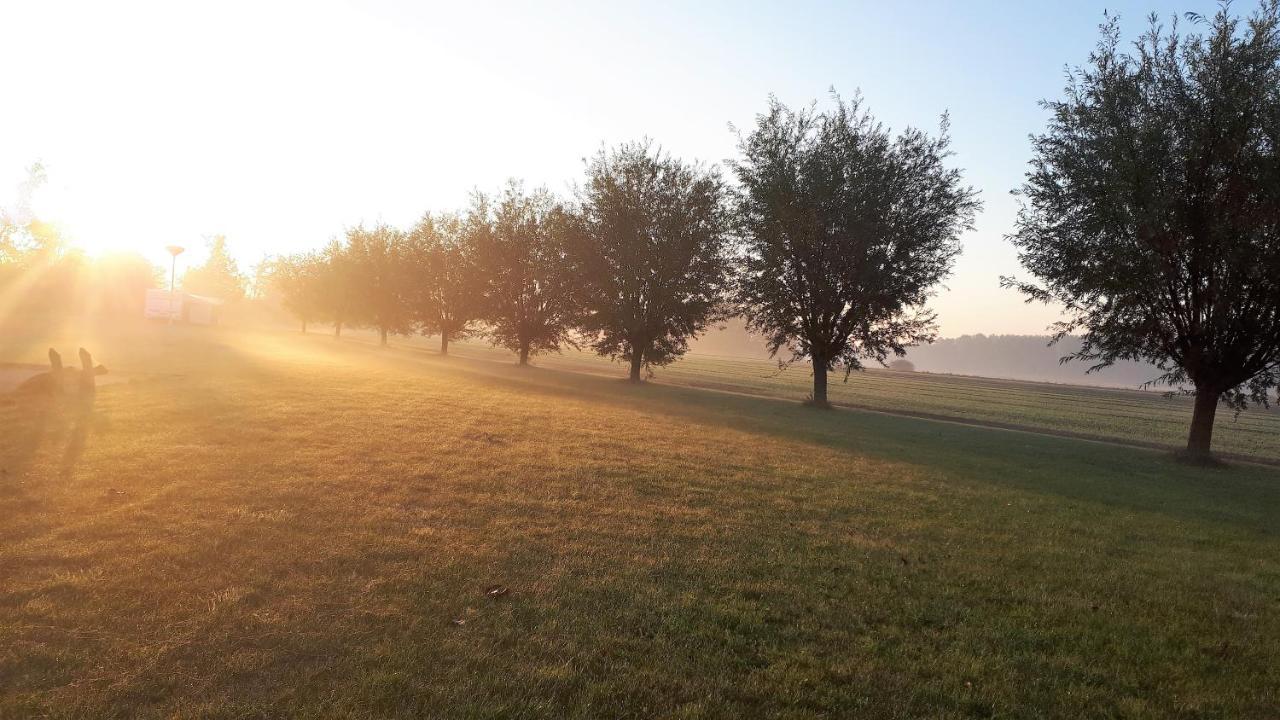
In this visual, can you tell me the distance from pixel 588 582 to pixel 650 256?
27657mm

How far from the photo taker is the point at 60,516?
23.6 ft

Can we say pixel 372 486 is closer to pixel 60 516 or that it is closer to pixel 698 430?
pixel 60 516

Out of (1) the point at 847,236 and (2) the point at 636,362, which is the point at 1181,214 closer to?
(1) the point at 847,236

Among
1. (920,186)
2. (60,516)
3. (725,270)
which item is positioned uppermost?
(920,186)

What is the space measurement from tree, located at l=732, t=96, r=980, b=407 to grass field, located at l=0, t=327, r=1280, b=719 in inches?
546

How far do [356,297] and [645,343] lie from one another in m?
39.5

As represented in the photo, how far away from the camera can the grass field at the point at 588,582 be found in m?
4.34

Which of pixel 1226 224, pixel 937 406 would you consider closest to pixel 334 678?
pixel 1226 224

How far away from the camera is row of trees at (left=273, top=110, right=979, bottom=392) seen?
26281 millimetres

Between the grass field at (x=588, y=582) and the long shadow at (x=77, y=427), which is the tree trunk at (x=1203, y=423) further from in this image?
the long shadow at (x=77, y=427)

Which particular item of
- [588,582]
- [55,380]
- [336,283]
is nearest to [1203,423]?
[588,582]

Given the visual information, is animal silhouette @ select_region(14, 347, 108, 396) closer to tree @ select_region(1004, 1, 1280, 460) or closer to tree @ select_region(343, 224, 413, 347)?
tree @ select_region(1004, 1, 1280, 460)

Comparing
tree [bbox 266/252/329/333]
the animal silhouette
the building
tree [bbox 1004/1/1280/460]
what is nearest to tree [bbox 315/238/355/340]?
tree [bbox 266/252/329/333]

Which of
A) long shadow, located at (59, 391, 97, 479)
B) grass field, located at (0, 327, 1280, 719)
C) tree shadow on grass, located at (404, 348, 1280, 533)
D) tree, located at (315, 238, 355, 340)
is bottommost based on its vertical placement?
long shadow, located at (59, 391, 97, 479)
